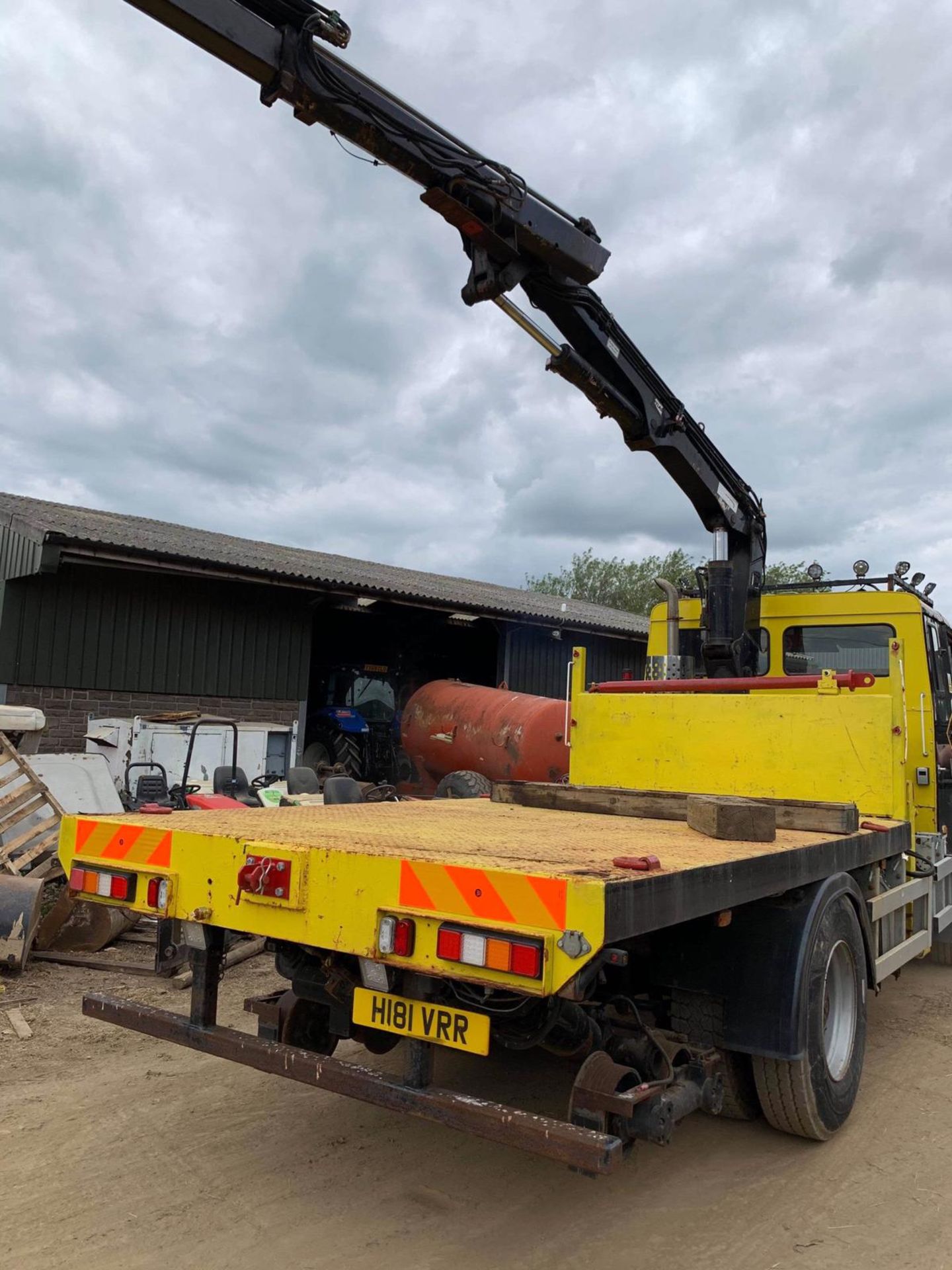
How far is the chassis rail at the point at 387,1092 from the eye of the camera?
276 cm

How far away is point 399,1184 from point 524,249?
5.78 meters

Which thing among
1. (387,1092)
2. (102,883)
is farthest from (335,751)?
(387,1092)

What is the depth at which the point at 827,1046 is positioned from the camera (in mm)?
4289

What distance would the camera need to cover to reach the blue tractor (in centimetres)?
1598

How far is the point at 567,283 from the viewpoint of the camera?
7.27 metres

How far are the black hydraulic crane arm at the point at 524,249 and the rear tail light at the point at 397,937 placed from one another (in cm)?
483

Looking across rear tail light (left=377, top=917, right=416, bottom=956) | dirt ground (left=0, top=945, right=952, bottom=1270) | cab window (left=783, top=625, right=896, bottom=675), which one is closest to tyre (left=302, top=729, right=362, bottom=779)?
cab window (left=783, top=625, right=896, bottom=675)

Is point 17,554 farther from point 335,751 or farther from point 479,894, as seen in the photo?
point 479,894

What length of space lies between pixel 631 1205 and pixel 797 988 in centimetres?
100

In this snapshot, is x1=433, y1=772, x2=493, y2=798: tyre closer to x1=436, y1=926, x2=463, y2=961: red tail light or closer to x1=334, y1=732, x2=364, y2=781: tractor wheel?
x1=334, y1=732, x2=364, y2=781: tractor wheel

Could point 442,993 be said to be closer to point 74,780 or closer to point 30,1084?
point 30,1084

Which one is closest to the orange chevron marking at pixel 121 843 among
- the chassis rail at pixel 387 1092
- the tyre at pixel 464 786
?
the chassis rail at pixel 387 1092

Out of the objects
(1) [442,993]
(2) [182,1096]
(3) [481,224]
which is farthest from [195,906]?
(3) [481,224]

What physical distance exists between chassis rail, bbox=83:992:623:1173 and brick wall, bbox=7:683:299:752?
885 cm
